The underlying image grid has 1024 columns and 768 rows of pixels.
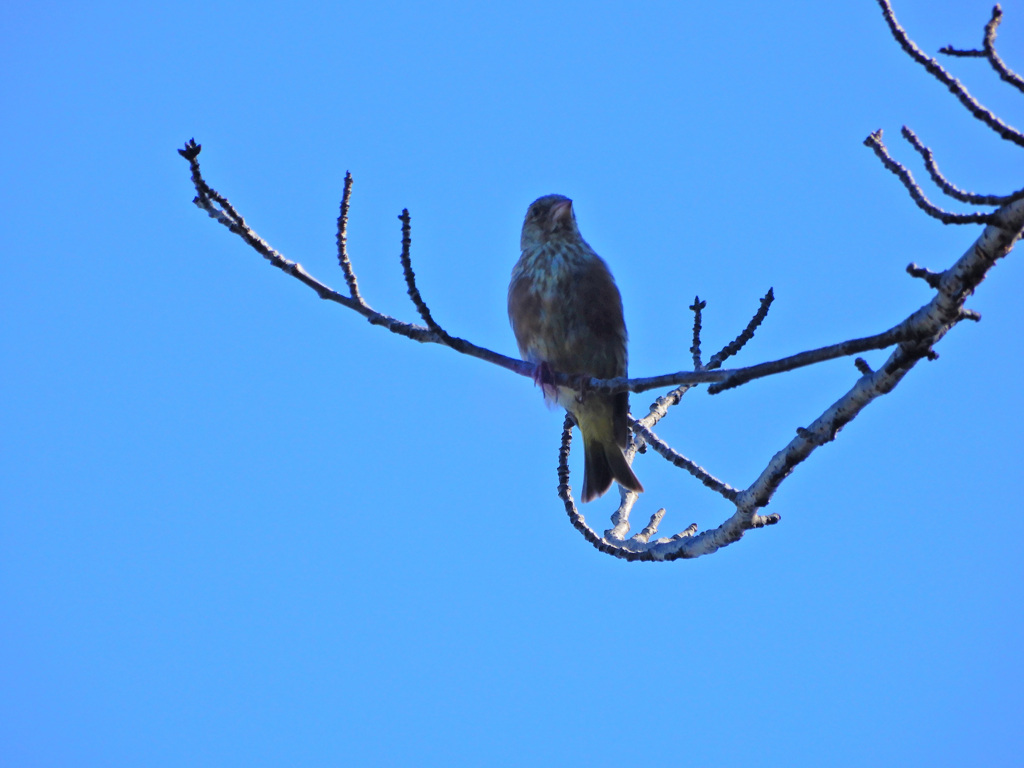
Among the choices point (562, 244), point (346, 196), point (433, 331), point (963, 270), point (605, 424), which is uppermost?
point (562, 244)

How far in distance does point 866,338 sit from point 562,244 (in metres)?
3.27

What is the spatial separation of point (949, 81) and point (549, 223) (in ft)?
11.3

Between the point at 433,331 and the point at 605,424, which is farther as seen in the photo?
the point at 605,424

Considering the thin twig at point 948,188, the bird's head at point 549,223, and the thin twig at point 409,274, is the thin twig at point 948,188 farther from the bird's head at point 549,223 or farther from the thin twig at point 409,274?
the bird's head at point 549,223

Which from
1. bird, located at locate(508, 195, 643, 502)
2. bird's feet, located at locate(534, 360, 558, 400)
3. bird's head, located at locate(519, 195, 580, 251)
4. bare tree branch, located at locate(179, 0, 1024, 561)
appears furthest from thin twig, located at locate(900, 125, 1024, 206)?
bird's head, located at locate(519, 195, 580, 251)

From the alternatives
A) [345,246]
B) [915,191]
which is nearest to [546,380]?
[345,246]

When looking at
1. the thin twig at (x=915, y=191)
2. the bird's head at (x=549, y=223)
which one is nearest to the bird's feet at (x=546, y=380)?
the bird's head at (x=549, y=223)

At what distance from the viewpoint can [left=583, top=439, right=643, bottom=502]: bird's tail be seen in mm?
5074

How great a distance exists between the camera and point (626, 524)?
180 inches

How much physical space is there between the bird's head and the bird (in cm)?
5

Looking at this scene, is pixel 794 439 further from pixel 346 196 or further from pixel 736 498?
pixel 346 196

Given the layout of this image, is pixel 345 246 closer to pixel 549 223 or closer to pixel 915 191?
pixel 915 191

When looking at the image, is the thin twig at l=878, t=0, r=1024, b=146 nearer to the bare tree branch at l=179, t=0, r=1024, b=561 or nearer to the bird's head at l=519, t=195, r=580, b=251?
the bare tree branch at l=179, t=0, r=1024, b=561

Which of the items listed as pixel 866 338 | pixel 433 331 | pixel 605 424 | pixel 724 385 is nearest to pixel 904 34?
pixel 866 338
